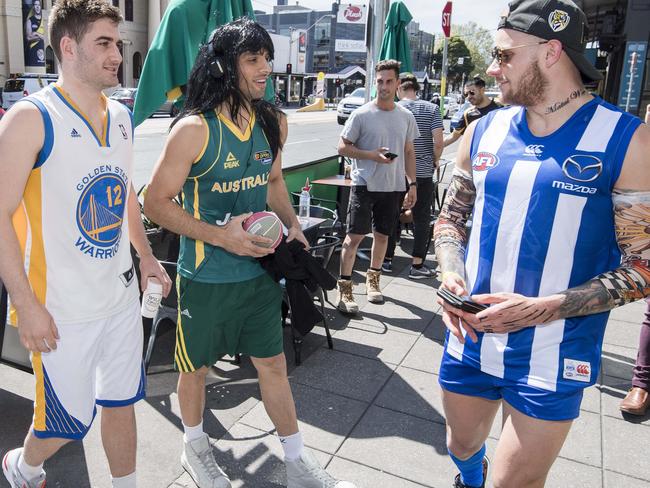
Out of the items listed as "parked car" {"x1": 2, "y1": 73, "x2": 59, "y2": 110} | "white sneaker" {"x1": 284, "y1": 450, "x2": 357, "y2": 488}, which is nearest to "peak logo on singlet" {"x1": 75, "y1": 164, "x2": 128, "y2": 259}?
"white sneaker" {"x1": 284, "y1": 450, "x2": 357, "y2": 488}

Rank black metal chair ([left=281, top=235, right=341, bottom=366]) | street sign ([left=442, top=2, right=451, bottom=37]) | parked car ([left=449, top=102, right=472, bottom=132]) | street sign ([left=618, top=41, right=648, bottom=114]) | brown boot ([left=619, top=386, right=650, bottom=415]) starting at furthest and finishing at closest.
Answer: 1. street sign ([left=618, top=41, right=648, bottom=114])
2. street sign ([left=442, top=2, right=451, bottom=37])
3. parked car ([left=449, top=102, right=472, bottom=132])
4. black metal chair ([left=281, top=235, right=341, bottom=366])
5. brown boot ([left=619, top=386, right=650, bottom=415])

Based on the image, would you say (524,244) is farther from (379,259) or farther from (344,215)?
(344,215)

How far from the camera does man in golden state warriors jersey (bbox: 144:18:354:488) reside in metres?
2.41

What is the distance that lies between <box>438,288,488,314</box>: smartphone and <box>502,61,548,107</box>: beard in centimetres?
67

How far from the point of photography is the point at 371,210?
517cm

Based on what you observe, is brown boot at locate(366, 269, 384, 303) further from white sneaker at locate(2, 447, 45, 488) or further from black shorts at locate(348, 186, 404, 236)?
white sneaker at locate(2, 447, 45, 488)

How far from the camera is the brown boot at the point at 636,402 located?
3.44 m

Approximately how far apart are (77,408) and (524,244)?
5.65 feet

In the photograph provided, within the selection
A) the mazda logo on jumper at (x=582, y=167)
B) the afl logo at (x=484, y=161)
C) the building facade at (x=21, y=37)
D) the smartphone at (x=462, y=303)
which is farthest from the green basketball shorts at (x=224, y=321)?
the building facade at (x=21, y=37)

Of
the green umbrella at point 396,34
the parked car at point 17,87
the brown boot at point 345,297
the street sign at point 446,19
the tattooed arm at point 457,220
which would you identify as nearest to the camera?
the tattooed arm at point 457,220

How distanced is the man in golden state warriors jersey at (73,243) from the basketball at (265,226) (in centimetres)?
51

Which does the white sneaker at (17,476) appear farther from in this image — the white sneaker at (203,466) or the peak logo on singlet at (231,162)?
the peak logo on singlet at (231,162)

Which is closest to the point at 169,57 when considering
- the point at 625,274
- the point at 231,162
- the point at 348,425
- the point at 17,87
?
the point at 231,162

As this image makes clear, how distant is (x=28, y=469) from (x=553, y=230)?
218 centimetres
